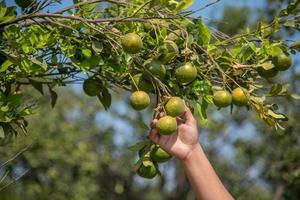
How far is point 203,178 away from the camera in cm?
204

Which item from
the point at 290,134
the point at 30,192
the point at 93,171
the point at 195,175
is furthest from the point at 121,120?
the point at 195,175

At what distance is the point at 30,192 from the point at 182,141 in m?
8.99

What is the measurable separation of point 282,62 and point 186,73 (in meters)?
0.29

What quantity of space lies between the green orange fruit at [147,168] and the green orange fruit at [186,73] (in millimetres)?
312

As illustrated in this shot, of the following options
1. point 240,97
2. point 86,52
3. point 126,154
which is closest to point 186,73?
point 240,97

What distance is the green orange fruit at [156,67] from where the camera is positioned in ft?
5.05

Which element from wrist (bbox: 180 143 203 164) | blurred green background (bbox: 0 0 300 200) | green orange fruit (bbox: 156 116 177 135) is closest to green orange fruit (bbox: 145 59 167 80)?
green orange fruit (bbox: 156 116 177 135)

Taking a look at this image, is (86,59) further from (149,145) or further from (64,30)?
(149,145)

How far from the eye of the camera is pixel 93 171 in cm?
1102

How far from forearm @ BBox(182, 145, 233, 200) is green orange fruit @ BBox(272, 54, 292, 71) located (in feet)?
1.77

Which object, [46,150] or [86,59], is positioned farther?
[46,150]

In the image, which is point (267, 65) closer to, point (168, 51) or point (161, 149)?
point (168, 51)

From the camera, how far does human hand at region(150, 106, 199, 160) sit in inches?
72.2

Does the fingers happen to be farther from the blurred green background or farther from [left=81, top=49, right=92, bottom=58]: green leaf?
the blurred green background
